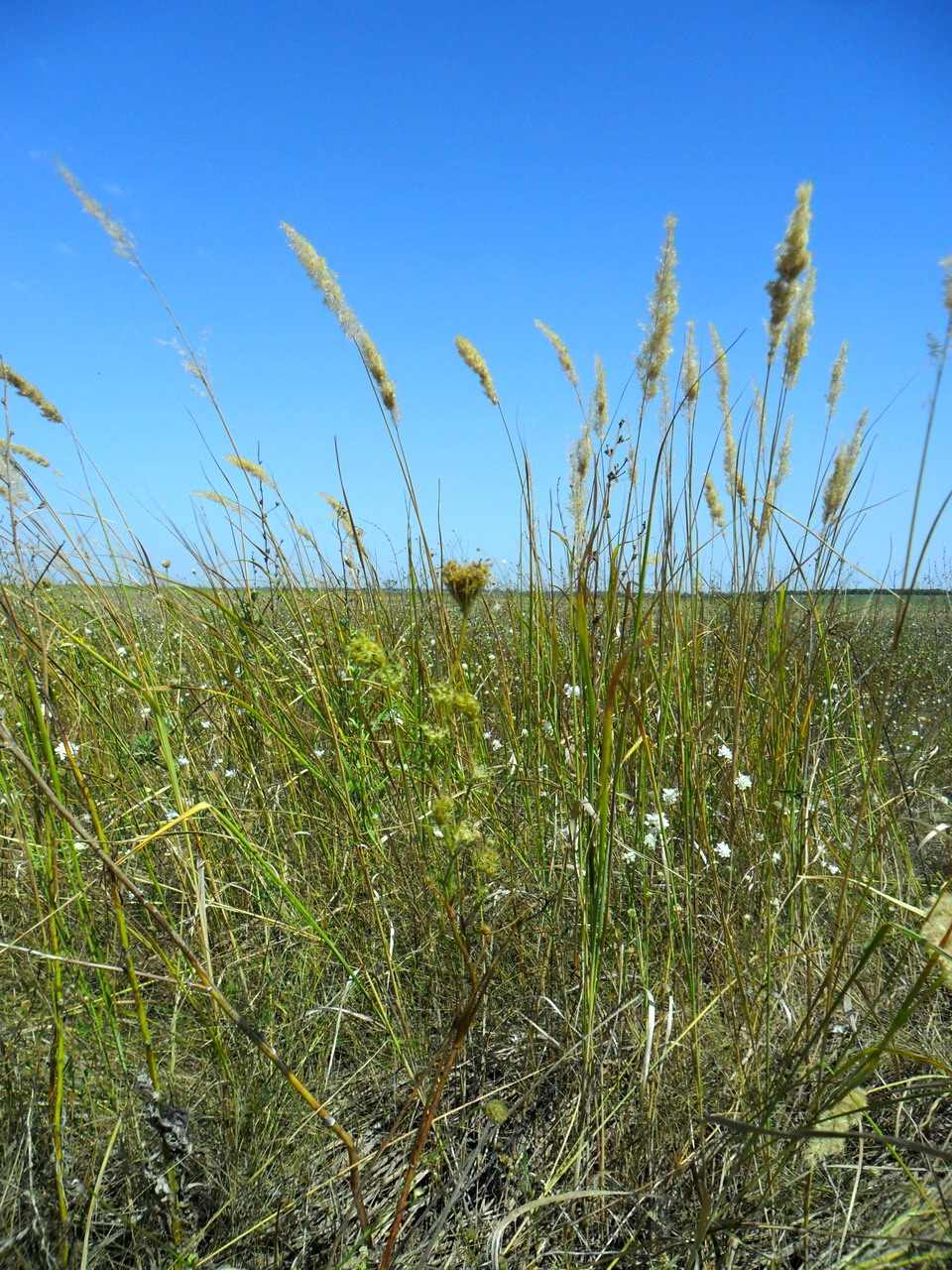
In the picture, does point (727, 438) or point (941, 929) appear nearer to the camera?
point (941, 929)

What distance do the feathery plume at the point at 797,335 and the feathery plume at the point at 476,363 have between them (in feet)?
2.24

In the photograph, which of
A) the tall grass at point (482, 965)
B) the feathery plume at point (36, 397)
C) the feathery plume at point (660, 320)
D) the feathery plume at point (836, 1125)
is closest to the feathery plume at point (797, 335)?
the tall grass at point (482, 965)

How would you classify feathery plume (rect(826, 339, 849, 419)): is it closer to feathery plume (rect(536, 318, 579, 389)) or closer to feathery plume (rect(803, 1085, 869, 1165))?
feathery plume (rect(536, 318, 579, 389))

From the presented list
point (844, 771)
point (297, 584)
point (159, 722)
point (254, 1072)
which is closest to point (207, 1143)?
point (254, 1072)

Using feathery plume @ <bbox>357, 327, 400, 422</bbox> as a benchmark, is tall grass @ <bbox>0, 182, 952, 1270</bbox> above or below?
below

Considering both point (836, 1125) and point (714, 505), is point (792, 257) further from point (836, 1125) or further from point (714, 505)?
point (836, 1125)

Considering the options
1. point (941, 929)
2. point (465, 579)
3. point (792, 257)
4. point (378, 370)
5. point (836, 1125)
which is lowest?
point (836, 1125)

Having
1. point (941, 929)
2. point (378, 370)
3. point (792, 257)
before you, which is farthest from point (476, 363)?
point (941, 929)

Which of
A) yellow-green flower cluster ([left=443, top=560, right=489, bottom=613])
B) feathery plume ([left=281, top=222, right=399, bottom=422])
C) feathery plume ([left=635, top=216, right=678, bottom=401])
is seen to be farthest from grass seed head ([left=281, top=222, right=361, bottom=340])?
yellow-green flower cluster ([left=443, top=560, right=489, bottom=613])

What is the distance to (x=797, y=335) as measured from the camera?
1.74 metres

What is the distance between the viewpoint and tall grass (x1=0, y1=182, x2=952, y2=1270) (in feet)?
3.15

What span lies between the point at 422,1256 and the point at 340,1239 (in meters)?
0.11

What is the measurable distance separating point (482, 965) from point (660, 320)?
1.31 meters

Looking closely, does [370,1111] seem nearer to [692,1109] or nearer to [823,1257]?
[692,1109]
